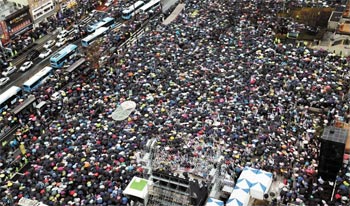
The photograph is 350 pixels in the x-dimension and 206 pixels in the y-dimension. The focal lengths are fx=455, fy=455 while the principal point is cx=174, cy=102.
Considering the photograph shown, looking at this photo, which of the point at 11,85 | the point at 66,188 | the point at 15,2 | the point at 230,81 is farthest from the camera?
the point at 15,2

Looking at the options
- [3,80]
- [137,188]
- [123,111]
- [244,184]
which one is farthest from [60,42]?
[244,184]

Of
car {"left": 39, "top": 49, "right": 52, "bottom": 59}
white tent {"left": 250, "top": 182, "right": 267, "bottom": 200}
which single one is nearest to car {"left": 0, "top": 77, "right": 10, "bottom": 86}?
car {"left": 39, "top": 49, "right": 52, "bottom": 59}

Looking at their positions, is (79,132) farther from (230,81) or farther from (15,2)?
(15,2)

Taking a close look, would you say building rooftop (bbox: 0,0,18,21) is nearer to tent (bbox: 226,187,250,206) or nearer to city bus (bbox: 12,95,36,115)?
city bus (bbox: 12,95,36,115)

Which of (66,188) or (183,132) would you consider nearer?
(66,188)

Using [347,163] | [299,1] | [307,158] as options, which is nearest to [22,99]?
[307,158]

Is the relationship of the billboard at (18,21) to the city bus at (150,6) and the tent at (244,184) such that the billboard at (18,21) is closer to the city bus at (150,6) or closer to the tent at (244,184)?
the city bus at (150,6)

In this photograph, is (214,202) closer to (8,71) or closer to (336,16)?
(8,71)
